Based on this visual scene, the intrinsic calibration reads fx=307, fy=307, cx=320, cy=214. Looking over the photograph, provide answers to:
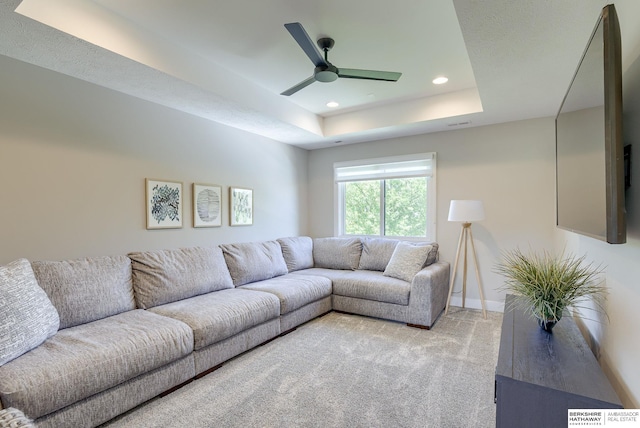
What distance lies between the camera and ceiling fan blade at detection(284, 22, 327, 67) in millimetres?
1880

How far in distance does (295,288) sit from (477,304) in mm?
2426

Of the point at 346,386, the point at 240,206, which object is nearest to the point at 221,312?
the point at 346,386

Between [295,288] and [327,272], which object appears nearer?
[295,288]

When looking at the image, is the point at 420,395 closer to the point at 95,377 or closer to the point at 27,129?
the point at 95,377

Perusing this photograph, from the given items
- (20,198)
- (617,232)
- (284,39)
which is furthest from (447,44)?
(20,198)

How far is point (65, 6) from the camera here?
6.22ft

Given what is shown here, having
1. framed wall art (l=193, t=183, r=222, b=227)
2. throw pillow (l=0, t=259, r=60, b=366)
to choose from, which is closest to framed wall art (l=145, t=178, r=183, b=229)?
framed wall art (l=193, t=183, r=222, b=227)

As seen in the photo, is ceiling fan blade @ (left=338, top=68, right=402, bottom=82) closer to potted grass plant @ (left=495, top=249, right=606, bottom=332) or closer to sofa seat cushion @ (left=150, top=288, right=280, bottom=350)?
potted grass plant @ (left=495, top=249, right=606, bottom=332)

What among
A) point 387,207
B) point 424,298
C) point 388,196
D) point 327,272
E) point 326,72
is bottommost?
point 424,298

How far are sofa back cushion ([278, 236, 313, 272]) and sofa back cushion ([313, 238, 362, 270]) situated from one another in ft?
0.43

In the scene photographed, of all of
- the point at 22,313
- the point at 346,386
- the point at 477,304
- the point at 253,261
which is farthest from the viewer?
the point at 477,304

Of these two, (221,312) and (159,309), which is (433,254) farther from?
(159,309)

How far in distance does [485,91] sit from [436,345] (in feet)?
7.89

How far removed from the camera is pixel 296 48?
102 inches
